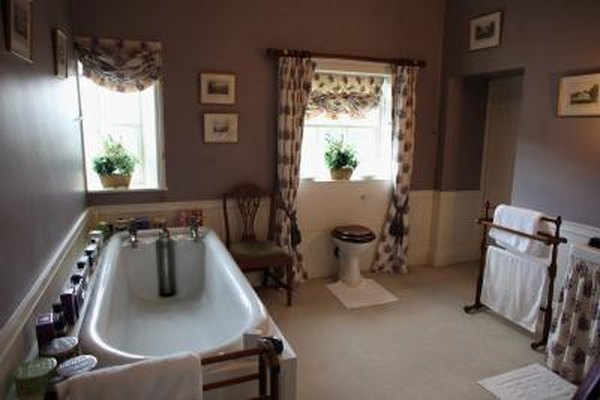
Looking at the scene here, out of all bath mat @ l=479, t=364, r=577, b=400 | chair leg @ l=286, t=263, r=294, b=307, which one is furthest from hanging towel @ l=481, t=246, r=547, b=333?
chair leg @ l=286, t=263, r=294, b=307

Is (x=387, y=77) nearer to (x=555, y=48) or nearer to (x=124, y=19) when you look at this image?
(x=555, y=48)

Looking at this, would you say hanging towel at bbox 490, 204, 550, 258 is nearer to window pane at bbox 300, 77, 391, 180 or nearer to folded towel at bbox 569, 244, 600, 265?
folded towel at bbox 569, 244, 600, 265

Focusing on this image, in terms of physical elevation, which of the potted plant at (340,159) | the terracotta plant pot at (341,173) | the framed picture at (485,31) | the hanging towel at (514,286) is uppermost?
the framed picture at (485,31)

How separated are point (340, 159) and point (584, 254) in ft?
6.77

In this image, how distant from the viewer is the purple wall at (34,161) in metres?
1.44

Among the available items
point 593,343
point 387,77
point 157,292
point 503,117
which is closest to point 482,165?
point 503,117

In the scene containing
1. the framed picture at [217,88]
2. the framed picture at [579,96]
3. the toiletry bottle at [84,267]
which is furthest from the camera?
the framed picture at [217,88]

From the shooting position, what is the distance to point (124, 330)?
2537 millimetres

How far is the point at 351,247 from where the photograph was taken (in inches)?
144

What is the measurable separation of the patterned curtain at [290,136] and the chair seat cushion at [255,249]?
24cm

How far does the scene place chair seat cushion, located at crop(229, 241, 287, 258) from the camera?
322 centimetres

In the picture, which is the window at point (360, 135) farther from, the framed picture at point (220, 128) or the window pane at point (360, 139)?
the framed picture at point (220, 128)

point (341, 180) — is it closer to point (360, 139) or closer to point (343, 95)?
point (360, 139)

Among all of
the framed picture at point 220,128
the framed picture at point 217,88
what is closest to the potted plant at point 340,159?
the framed picture at point 220,128
